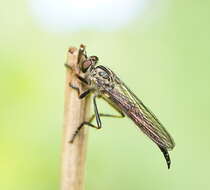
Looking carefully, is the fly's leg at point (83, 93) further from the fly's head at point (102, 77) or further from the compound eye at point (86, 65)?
the fly's head at point (102, 77)

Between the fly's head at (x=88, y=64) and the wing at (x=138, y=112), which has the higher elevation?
the fly's head at (x=88, y=64)

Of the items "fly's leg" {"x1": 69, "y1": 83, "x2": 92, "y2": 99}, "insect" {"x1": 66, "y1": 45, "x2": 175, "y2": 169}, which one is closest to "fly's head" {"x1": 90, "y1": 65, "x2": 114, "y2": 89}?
"insect" {"x1": 66, "y1": 45, "x2": 175, "y2": 169}

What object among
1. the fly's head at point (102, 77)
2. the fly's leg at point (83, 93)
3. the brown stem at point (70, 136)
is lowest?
the brown stem at point (70, 136)

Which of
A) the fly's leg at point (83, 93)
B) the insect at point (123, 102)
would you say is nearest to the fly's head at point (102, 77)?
the insect at point (123, 102)

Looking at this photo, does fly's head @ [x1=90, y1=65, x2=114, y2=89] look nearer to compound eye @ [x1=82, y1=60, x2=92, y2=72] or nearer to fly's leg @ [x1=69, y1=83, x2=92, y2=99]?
compound eye @ [x1=82, y1=60, x2=92, y2=72]

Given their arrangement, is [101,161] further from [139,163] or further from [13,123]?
[13,123]

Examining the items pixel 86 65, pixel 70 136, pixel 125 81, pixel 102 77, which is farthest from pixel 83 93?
pixel 125 81
